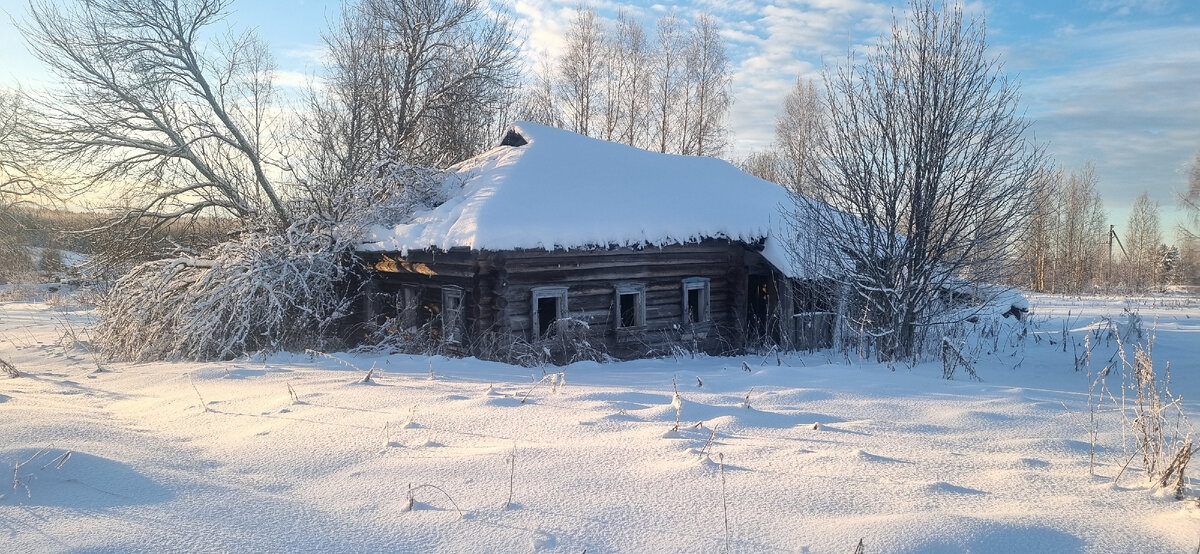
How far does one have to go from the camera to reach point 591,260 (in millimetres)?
11672

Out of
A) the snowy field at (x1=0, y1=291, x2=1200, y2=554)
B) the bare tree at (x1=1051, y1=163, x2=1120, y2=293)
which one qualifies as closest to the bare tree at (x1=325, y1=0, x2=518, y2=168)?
the snowy field at (x1=0, y1=291, x2=1200, y2=554)

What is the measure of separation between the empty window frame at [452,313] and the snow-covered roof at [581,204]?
110cm

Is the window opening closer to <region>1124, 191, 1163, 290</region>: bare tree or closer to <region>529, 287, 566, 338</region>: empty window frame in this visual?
<region>529, 287, 566, 338</region>: empty window frame

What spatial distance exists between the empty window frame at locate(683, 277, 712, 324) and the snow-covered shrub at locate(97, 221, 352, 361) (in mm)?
6262

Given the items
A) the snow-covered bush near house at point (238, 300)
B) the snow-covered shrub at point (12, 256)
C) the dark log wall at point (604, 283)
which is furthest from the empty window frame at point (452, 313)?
the snow-covered shrub at point (12, 256)

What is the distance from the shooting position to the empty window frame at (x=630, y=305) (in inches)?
473

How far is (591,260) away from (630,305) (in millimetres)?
1419

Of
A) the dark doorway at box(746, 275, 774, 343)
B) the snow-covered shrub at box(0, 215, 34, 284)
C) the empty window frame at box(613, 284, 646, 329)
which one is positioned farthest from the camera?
the snow-covered shrub at box(0, 215, 34, 284)

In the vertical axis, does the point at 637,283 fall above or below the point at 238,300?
above

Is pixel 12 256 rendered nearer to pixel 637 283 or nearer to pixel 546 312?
A: pixel 546 312

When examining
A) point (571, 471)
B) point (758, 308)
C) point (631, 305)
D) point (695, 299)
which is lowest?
point (571, 471)

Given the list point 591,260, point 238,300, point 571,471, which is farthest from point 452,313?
point 571,471

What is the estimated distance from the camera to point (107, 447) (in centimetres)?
383

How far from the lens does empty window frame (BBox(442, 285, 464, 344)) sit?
11008 millimetres
